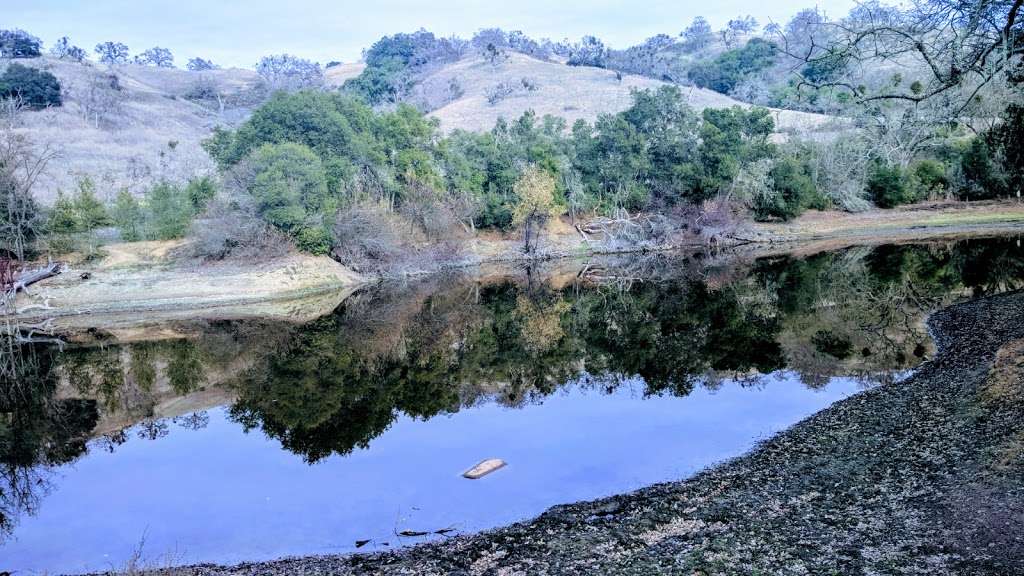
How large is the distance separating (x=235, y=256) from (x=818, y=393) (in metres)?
33.6

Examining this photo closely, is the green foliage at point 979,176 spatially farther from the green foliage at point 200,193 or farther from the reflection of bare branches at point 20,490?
the reflection of bare branches at point 20,490

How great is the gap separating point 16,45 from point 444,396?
10883 cm

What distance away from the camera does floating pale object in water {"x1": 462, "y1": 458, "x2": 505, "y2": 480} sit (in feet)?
54.7

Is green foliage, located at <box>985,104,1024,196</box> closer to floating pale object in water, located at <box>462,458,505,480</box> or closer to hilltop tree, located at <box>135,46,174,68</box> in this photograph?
floating pale object in water, located at <box>462,458,505,480</box>

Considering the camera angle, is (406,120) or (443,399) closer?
(443,399)

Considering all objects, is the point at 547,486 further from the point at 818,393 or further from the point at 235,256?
the point at 235,256

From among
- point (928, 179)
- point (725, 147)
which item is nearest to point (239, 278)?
point (725, 147)

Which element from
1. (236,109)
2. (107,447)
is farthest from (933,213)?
(236,109)

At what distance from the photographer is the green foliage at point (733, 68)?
381 feet

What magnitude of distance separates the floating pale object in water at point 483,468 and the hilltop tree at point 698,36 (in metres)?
156

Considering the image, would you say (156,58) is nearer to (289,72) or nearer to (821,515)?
(289,72)

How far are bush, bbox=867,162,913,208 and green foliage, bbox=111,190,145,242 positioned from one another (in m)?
52.7

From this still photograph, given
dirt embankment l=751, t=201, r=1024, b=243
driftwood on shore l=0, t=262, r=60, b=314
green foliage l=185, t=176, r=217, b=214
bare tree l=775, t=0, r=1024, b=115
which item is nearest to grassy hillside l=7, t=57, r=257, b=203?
green foliage l=185, t=176, r=217, b=214

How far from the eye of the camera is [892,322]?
27.2m
